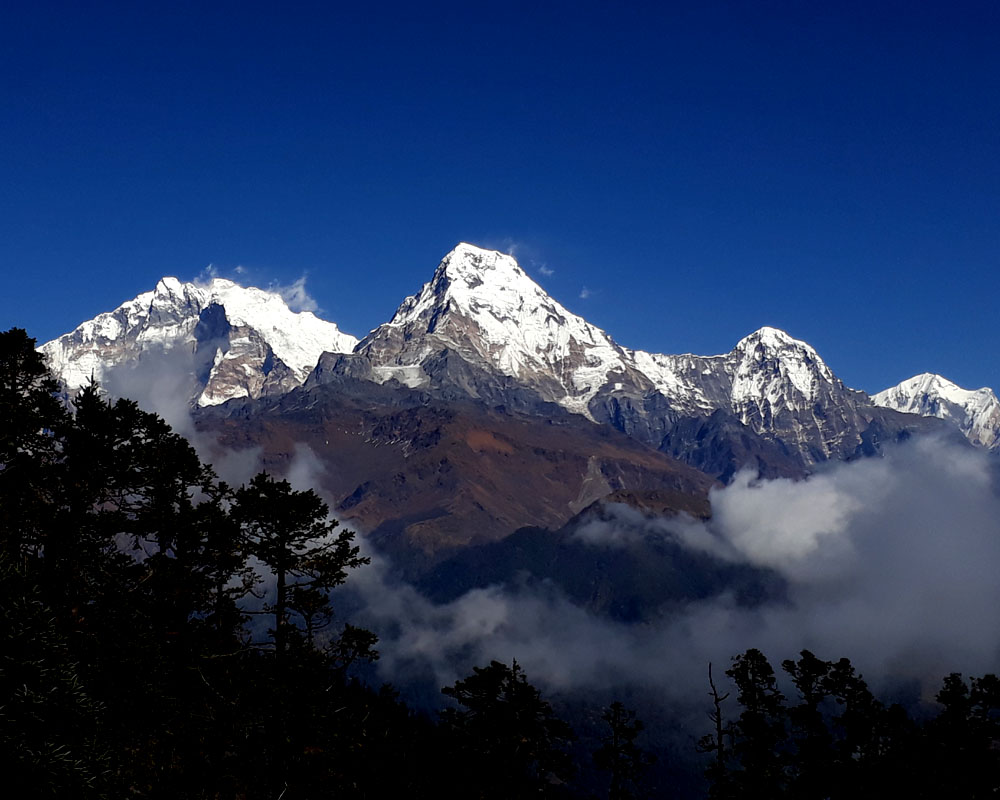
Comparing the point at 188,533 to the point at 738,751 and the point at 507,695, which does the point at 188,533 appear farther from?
the point at 738,751

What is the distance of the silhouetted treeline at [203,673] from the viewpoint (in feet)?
41.6

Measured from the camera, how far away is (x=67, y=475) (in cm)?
2520

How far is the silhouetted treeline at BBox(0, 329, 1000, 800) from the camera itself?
41.6 ft

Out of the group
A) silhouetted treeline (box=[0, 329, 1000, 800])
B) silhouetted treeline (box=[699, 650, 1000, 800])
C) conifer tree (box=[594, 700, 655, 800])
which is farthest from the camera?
conifer tree (box=[594, 700, 655, 800])

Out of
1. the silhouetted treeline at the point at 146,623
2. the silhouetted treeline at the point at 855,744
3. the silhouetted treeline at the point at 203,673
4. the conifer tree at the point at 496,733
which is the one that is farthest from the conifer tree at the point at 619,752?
the silhouetted treeline at the point at 146,623

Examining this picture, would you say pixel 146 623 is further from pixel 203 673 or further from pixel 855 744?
pixel 855 744

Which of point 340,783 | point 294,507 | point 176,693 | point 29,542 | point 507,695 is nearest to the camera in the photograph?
point 29,542

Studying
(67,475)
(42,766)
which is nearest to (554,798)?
(67,475)

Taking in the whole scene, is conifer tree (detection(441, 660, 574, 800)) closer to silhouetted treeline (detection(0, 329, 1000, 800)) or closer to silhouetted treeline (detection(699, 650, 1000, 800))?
silhouetted treeline (detection(0, 329, 1000, 800))

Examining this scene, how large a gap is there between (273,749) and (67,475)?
17.4 metres

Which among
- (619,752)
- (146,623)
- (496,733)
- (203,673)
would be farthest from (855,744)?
(146,623)

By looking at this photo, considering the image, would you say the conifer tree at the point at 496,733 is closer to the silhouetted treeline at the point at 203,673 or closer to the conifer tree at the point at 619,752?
the silhouetted treeline at the point at 203,673

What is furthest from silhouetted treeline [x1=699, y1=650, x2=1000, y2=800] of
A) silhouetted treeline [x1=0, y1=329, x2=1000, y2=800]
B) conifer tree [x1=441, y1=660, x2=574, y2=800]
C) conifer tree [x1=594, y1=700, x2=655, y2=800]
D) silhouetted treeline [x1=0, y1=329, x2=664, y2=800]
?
silhouetted treeline [x1=0, y1=329, x2=664, y2=800]

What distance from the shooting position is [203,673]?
1235 inches
